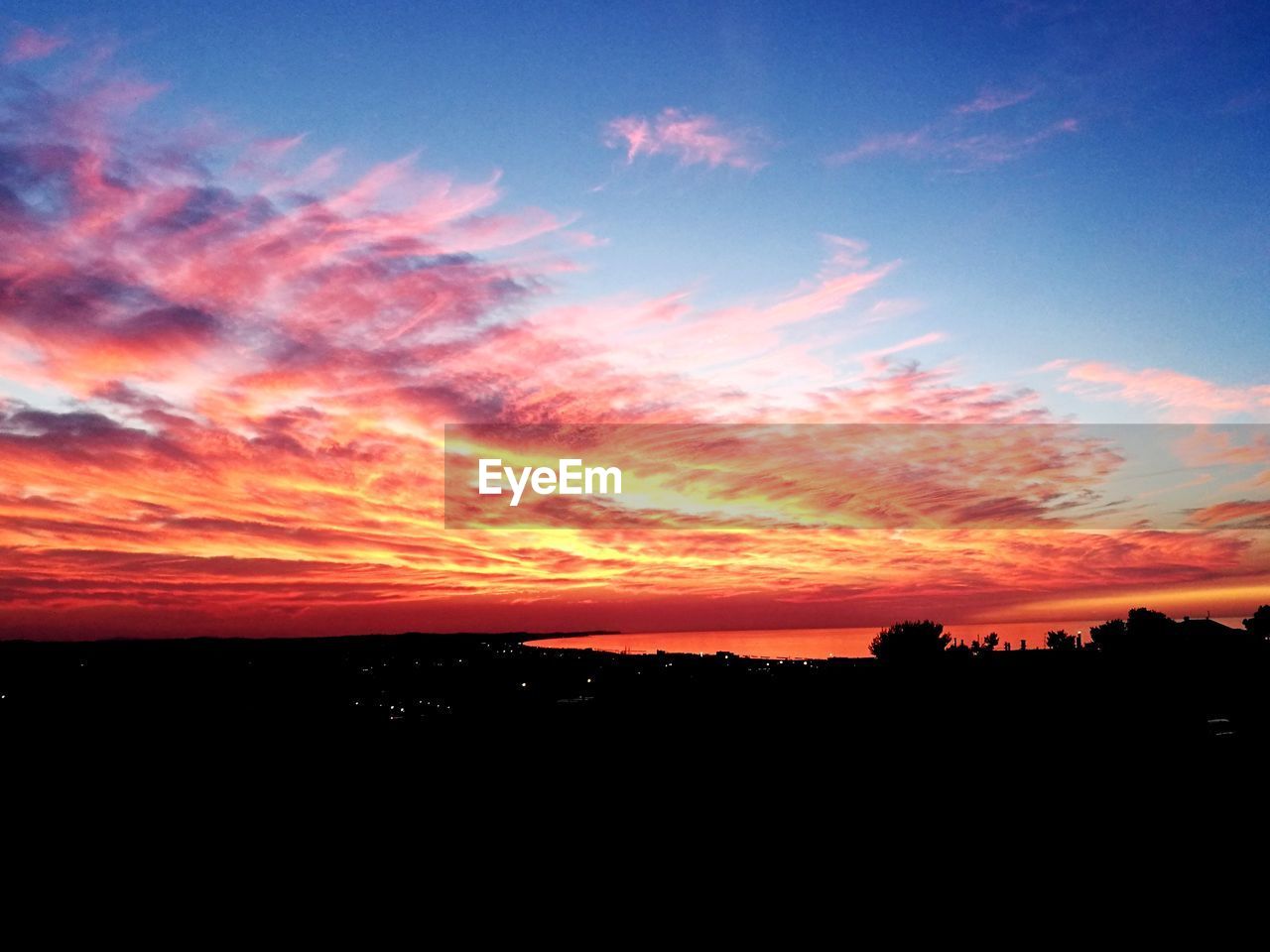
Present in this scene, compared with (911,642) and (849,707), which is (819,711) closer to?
(849,707)

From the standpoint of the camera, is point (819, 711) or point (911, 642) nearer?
point (819, 711)

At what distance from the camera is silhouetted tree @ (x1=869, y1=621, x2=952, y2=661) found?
148125 millimetres

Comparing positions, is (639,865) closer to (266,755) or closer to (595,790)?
(595,790)

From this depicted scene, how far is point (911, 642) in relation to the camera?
502ft

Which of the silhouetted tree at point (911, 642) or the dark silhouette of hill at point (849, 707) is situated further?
the silhouetted tree at point (911, 642)

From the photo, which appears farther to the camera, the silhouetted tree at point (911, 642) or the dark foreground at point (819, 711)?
the silhouetted tree at point (911, 642)

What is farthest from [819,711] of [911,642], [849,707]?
[911,642]

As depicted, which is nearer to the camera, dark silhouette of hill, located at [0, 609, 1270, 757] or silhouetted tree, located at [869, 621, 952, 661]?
dark silhouette of hill, located at [0, 609, 1270, 757]

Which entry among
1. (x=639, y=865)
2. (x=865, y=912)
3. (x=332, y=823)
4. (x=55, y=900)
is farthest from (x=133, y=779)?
(x=865, y=912)

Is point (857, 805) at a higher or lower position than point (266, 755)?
higher

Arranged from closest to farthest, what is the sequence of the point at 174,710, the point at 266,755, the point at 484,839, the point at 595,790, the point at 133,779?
1. the point at 484,839
2. the point at 595,790
3. the point at 133,779
4. the point at 266,755
5. the point at 174,710

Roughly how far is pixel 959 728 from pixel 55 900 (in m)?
54.2

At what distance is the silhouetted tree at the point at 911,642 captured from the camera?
148125mm

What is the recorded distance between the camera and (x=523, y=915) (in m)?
24.7
